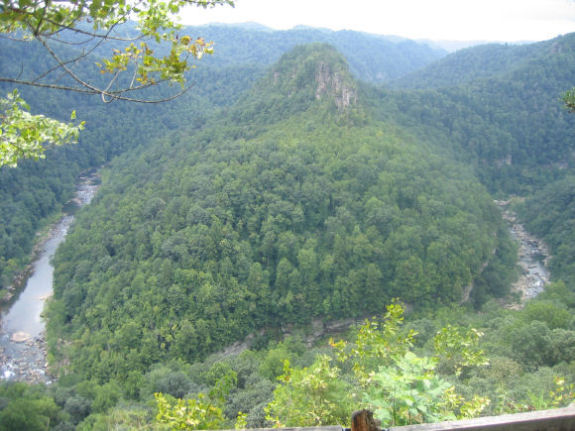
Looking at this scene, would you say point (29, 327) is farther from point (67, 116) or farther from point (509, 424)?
point (67, 116)

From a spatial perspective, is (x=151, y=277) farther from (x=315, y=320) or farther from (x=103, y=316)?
(x=315, y=320)

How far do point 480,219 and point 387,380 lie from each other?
141 ft

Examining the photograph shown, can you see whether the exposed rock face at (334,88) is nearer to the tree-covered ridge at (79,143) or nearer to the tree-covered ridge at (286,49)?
the tree-covered ridge at (79,143)

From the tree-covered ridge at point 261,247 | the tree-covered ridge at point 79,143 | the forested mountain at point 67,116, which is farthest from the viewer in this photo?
the forested mountain at point 67,116

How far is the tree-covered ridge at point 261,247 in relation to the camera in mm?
28594

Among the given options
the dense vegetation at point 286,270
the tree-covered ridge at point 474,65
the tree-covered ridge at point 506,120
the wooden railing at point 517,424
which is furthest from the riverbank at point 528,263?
the tree-covered ridge at point 474,65

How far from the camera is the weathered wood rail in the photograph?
7.49ft

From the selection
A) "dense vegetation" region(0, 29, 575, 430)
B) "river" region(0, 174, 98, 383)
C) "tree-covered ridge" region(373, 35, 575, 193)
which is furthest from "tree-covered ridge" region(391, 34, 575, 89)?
"river" region(0, 174, 98, 383)

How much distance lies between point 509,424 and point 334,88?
179ft

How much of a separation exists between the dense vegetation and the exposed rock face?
0.22 m

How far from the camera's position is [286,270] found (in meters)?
32.3

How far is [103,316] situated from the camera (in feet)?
96.3

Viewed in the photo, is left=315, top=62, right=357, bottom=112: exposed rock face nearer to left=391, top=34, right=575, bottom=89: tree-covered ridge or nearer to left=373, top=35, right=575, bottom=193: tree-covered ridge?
left=373, top=35, right=575, bottom=193: tree-covered ridge

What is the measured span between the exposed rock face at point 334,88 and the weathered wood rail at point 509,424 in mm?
51282
